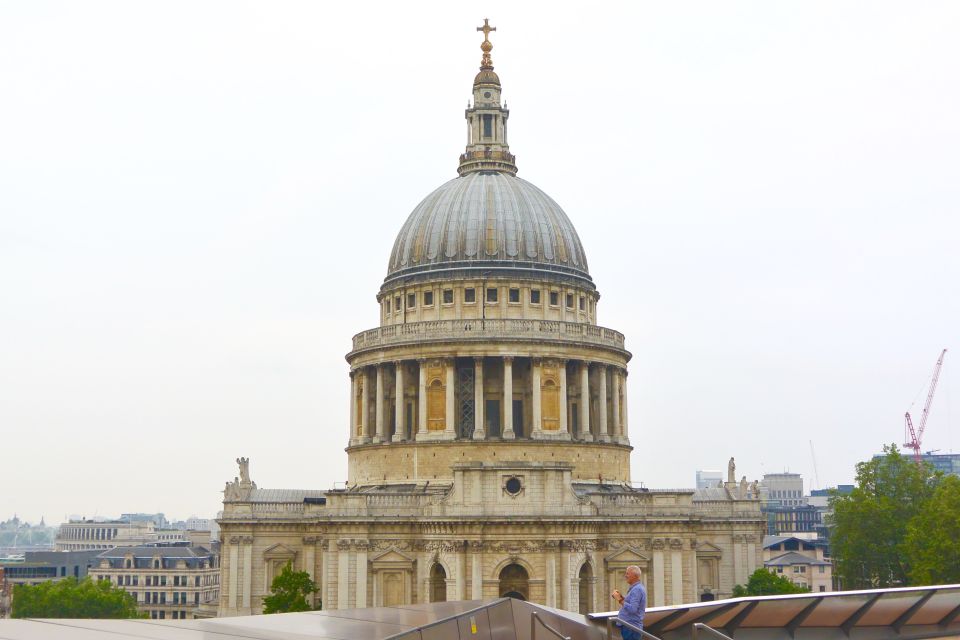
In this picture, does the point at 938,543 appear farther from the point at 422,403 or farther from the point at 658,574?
the point at 422,403

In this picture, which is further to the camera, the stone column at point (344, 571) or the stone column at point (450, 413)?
the stone column at point (450, 413)

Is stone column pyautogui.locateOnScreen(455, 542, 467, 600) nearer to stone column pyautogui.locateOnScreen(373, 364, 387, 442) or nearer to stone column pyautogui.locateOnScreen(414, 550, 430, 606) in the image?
stone column pyautogui.locateOnScreen(414, 550, 430, 606)

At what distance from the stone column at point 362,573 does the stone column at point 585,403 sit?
19.0 meters

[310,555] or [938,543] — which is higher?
[938,543]

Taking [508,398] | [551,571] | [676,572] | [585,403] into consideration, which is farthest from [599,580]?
[585,403]

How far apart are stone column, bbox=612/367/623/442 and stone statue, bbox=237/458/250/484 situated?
90.8 ft

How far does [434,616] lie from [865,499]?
245ft

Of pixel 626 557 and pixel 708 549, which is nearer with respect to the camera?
pixel 626 557

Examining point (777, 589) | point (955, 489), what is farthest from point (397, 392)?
point (955, 489)

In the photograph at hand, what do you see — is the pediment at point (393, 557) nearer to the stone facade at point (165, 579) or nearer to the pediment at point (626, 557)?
the pediment at point (626, 557)

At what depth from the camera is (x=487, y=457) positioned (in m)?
86.2

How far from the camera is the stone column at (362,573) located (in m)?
79.3

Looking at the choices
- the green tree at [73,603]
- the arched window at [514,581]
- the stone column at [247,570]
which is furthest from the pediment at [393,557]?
the green tree at [73,603]

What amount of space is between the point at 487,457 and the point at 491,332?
899 centimetres
